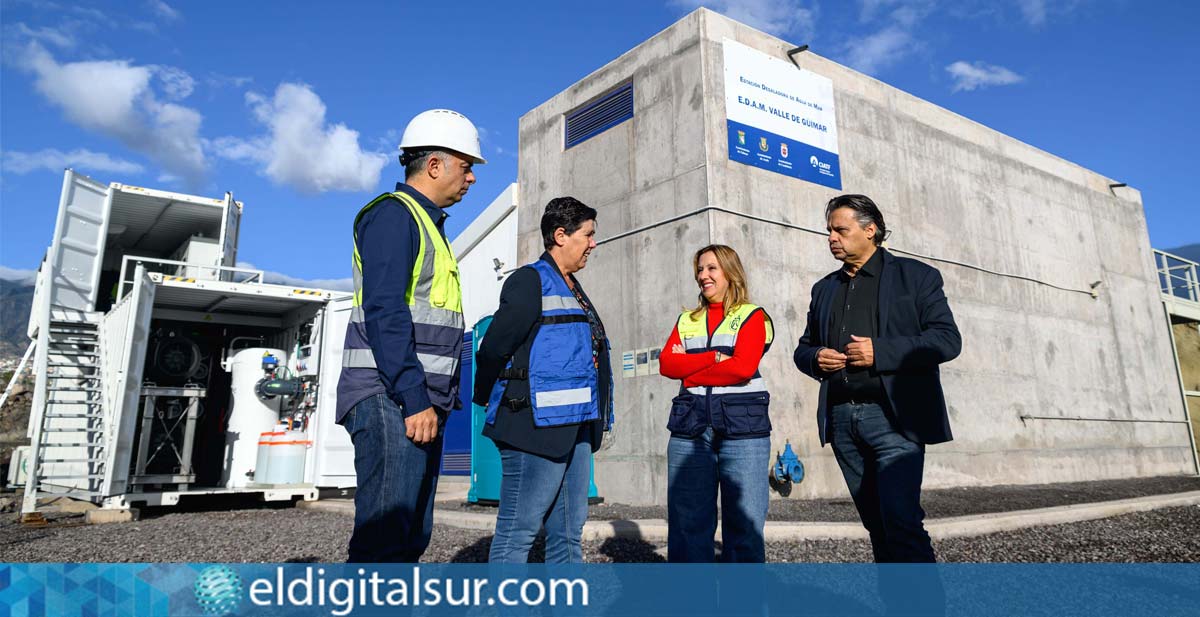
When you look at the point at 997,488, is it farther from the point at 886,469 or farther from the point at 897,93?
the point at 886,469

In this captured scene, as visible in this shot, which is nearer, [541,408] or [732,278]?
[541,408]

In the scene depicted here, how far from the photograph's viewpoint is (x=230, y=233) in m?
11.5

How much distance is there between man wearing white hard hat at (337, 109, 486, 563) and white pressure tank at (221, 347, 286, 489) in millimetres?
8845

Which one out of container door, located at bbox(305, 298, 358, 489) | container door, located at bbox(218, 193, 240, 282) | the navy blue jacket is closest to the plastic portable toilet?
container door, located at bbox(305, 298, 358, 489)

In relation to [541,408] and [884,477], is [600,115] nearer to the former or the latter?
[541,408]

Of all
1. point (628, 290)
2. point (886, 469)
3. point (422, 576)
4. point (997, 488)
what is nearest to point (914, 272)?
point (886, 469)

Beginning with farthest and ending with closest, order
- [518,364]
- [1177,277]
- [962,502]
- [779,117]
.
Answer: [1177,277]
[779,117]
[962,502]
[518,364]

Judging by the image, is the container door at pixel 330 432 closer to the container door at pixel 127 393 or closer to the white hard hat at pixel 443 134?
the container door at pixel 127 393

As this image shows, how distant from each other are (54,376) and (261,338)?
9.19 feet

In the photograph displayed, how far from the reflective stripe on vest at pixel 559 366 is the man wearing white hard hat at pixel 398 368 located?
298 mm

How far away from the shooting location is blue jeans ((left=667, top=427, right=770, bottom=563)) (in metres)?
2.82

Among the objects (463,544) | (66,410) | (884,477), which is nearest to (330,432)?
(66,410)

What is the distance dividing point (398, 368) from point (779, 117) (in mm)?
9098

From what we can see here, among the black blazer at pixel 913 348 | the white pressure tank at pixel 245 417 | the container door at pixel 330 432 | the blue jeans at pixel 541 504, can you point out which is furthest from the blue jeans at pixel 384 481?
the white pressure tank at pixel 245 417
